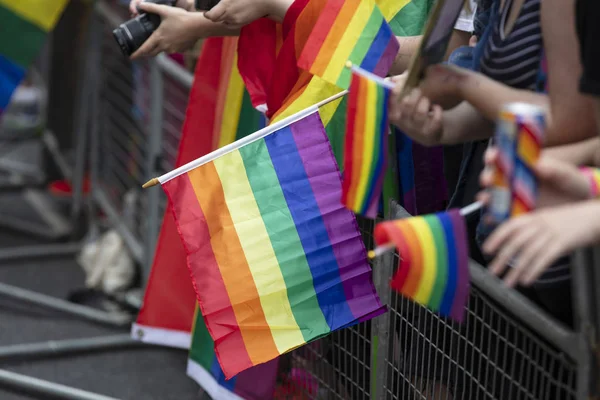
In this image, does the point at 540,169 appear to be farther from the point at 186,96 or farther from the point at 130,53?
the point at 186,96

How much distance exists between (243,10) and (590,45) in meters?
1.00

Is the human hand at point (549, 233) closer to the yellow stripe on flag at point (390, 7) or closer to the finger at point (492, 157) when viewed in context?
the finger at point (492, 157)

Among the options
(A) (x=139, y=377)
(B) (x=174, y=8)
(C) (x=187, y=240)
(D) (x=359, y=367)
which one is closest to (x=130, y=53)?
(B) (x=174, y=8)

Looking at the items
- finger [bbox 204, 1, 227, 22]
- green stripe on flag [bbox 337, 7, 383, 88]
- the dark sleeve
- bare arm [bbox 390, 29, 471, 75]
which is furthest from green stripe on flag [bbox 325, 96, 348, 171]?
the dark sleeve

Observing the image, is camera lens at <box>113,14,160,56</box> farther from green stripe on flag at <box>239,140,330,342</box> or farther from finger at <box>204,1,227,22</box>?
green stripe on flag at <box>239,140,330,342</box>

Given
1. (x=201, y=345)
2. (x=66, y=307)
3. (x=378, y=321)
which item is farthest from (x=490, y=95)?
(x=66, y=307)

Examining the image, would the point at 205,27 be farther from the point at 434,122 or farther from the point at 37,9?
the point at 37,9

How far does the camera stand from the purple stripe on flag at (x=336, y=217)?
2.09 meters

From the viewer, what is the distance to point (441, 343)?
6.86ft

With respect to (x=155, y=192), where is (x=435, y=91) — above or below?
above

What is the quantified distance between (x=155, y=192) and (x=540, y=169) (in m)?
2.32

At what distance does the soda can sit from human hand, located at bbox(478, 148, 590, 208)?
11mm

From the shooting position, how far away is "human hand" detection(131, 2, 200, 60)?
2.37 metres

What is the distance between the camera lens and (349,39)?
1939mm
